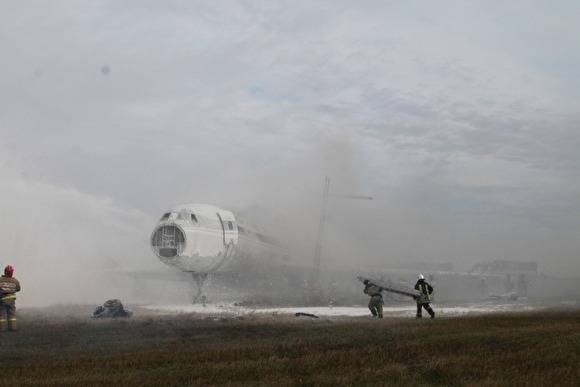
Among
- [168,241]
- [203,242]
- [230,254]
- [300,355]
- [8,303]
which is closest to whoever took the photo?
[300,355]

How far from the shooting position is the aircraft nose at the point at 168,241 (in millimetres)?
39562

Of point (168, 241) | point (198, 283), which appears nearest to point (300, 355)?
point (168, 241)

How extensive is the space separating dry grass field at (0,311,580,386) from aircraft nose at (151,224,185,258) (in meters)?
18.1

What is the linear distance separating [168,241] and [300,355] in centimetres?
2634

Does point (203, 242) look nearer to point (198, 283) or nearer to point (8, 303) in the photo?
point (198, 283)

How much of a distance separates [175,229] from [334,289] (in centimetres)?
2948

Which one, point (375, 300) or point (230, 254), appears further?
point (230, 254)

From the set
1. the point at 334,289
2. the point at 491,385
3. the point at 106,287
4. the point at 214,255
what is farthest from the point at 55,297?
the point at 491,385

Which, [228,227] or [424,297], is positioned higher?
[228,227]

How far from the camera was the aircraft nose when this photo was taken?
39562mm

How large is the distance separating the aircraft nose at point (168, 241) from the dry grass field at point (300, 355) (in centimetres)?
1807

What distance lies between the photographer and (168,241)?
3991 centimetres

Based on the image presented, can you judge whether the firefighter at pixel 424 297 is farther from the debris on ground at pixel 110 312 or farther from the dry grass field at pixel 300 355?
the debris on ground at pixel 110 312

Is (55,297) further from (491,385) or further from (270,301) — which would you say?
(491,385)
